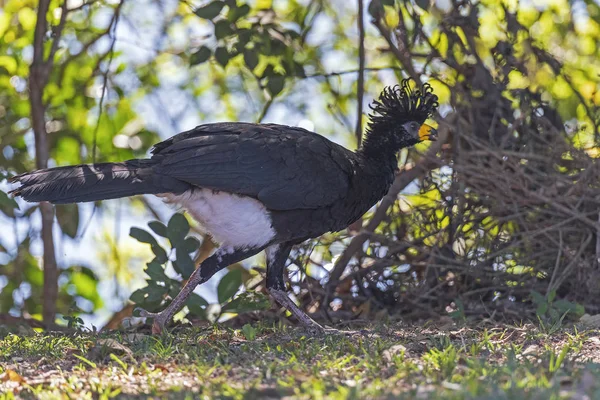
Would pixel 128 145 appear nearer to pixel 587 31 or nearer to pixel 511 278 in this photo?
pixel 511 278

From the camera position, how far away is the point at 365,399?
322 cm

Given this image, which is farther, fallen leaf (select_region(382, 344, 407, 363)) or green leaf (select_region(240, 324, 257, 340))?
green leaf (select_region(240, 324, 257, 340))

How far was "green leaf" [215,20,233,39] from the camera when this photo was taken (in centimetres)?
646

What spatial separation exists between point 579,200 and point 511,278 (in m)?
0.78

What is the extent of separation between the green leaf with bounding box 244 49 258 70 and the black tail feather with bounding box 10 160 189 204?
1575 mm

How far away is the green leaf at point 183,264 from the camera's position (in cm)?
601

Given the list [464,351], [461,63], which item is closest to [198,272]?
[464,351]

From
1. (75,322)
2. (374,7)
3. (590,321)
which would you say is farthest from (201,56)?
(590,321)

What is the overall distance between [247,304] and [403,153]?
2.74 meters

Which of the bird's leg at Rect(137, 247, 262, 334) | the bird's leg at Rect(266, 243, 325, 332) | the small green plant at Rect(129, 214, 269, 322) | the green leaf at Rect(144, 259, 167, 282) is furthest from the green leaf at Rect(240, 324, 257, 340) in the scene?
the green leaf at Rect(144, 259, 167, 282)

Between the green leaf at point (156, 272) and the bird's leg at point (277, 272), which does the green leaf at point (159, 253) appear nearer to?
the green leaf at point (156, 272)

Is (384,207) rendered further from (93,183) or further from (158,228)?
(93,183)


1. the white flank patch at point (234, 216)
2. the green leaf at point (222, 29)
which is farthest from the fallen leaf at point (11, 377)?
the green leaf at point (222, 29)

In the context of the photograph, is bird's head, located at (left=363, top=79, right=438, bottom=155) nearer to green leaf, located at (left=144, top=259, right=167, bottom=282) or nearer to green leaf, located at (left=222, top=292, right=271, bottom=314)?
green leaf, located at (left=222, top=292, right=271, bottom=314)
